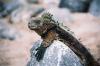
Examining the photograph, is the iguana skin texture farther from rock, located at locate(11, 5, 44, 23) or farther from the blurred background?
rock, located at locate(11, 5, 44, 23)

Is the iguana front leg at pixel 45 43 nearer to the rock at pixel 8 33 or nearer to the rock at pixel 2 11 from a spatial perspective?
the rock at pixel 8 33

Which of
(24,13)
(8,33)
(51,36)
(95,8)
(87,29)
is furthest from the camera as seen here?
(95,8)

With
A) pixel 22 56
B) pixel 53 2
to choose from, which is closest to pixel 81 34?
pixel 22 56

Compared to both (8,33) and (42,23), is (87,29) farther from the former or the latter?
(42,23)

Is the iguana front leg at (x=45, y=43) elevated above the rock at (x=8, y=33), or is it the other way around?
the iguana front leg at (x=45, y=43)

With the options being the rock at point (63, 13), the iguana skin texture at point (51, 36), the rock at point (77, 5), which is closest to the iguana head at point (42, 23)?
the iguana skin texture at point (51, 36)

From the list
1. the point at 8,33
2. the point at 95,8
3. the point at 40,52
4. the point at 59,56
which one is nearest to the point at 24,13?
the point at 8,33
